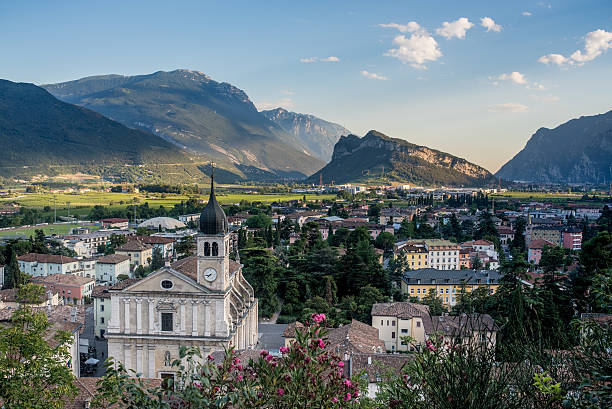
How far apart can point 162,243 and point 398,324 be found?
152 feet

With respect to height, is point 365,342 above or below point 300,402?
below

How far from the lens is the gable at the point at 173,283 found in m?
28.4

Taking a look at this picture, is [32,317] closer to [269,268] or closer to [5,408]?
[5,408]

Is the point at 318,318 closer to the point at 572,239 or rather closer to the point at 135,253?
the point at 135,253

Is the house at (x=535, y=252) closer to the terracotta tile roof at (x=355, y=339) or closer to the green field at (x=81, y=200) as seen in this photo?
the terracotta tile roof at (x=355, y=339)

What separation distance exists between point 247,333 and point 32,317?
21.2m

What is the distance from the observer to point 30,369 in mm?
12328

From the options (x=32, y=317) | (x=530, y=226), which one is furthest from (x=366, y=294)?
(x=530, y=226)

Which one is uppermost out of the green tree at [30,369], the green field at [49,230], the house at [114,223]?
the green tree at [30,369]

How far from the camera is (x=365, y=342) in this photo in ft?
98.5

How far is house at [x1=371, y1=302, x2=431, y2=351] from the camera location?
117ft

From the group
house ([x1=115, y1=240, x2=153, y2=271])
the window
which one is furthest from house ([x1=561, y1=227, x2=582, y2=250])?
the window

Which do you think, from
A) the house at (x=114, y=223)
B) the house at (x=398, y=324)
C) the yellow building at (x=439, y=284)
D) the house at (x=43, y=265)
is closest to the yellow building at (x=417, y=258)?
the yellow building at (x=439, y=284)

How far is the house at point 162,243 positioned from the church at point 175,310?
44.0 meters
